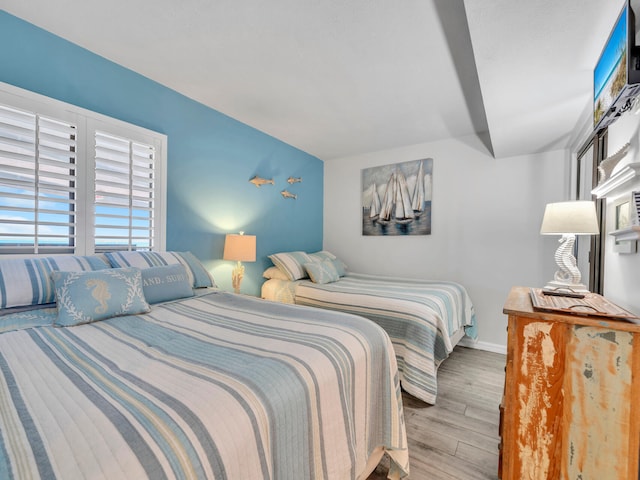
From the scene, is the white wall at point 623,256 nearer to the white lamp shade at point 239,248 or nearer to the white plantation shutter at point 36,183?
the white lamp shade at point 239,248

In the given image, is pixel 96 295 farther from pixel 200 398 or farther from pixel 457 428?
pixel 457 428

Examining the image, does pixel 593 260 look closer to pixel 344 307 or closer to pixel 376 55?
pixel 344 307

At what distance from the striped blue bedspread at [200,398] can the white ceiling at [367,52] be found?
1.64 metres

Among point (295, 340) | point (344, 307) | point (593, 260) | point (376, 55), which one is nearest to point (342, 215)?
point (344, 307)

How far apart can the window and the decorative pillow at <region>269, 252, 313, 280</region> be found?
1282 millimetres

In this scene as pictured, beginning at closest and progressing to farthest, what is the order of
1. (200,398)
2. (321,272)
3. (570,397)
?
(200,398)
(570,397)
(321,272)

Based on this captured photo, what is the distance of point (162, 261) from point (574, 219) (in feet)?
8.58

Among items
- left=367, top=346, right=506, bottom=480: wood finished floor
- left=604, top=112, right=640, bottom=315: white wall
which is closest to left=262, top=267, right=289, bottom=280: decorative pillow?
left=367, top=346, right=506, bottom=480: wood finished floor

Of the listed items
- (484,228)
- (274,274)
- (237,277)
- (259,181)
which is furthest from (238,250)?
(484,228)

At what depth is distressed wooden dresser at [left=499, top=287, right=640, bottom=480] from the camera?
1053 mm

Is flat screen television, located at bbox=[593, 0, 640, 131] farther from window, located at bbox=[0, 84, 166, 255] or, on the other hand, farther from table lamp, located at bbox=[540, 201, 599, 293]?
window, located at bbox=[0, 84, 166, 255]

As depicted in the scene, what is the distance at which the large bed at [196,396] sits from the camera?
581mm

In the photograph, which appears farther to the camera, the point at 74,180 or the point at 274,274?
the point at 274,274

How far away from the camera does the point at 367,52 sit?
1.99 metres
